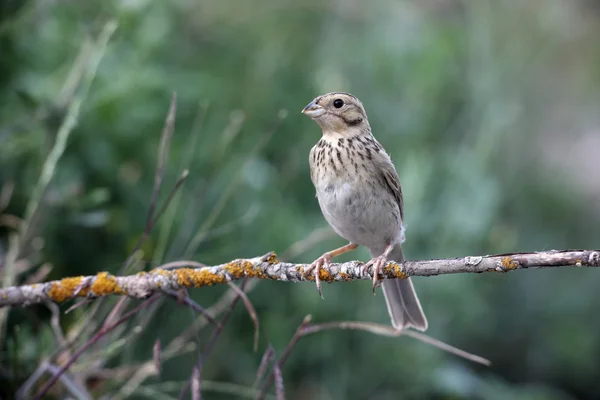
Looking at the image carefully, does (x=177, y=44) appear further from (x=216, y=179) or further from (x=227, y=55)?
(x=216, y=179)

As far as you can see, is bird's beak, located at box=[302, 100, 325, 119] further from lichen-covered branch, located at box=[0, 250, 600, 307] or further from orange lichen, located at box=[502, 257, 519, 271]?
orange lichen, located at box=[502, 257, 519, 271]

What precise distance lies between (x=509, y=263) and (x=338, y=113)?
59.5 inches

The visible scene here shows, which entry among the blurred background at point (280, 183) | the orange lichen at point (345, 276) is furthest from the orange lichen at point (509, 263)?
the blurred background at point (280, 183)

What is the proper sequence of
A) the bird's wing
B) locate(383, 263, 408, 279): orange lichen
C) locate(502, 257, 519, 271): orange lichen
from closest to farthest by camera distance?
locate(502, 257, 519, 271): orange lichen → locate(383, 263, 408, 279): orange lichen → the bird's wing

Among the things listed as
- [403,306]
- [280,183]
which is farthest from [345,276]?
[280,183]

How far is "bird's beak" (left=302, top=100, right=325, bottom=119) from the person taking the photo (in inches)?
112

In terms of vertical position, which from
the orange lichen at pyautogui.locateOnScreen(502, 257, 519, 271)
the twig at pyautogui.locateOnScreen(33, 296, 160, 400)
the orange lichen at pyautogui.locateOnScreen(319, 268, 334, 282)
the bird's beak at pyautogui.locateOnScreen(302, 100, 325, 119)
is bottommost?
the twig at pyautogui.locateOnScreen(33, 296, 160, 400)

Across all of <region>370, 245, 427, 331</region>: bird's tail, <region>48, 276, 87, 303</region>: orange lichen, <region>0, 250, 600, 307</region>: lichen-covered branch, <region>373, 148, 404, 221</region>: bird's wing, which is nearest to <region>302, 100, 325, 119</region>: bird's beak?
<region>373, 148, 404, 221</region>: bird's wing

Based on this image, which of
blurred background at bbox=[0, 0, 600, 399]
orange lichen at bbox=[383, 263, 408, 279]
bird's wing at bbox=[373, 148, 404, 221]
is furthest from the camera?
blurred background at bbox=[0, 0, 600, 399]

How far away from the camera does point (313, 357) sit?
3928mm

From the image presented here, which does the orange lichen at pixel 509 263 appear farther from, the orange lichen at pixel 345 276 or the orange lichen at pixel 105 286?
the orange lichen at pixel 105 286

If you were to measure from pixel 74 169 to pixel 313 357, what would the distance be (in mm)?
1528

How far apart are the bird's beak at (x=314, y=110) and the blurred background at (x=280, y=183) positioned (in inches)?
12.9

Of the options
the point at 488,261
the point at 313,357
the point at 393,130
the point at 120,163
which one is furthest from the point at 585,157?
the point at 488,261
